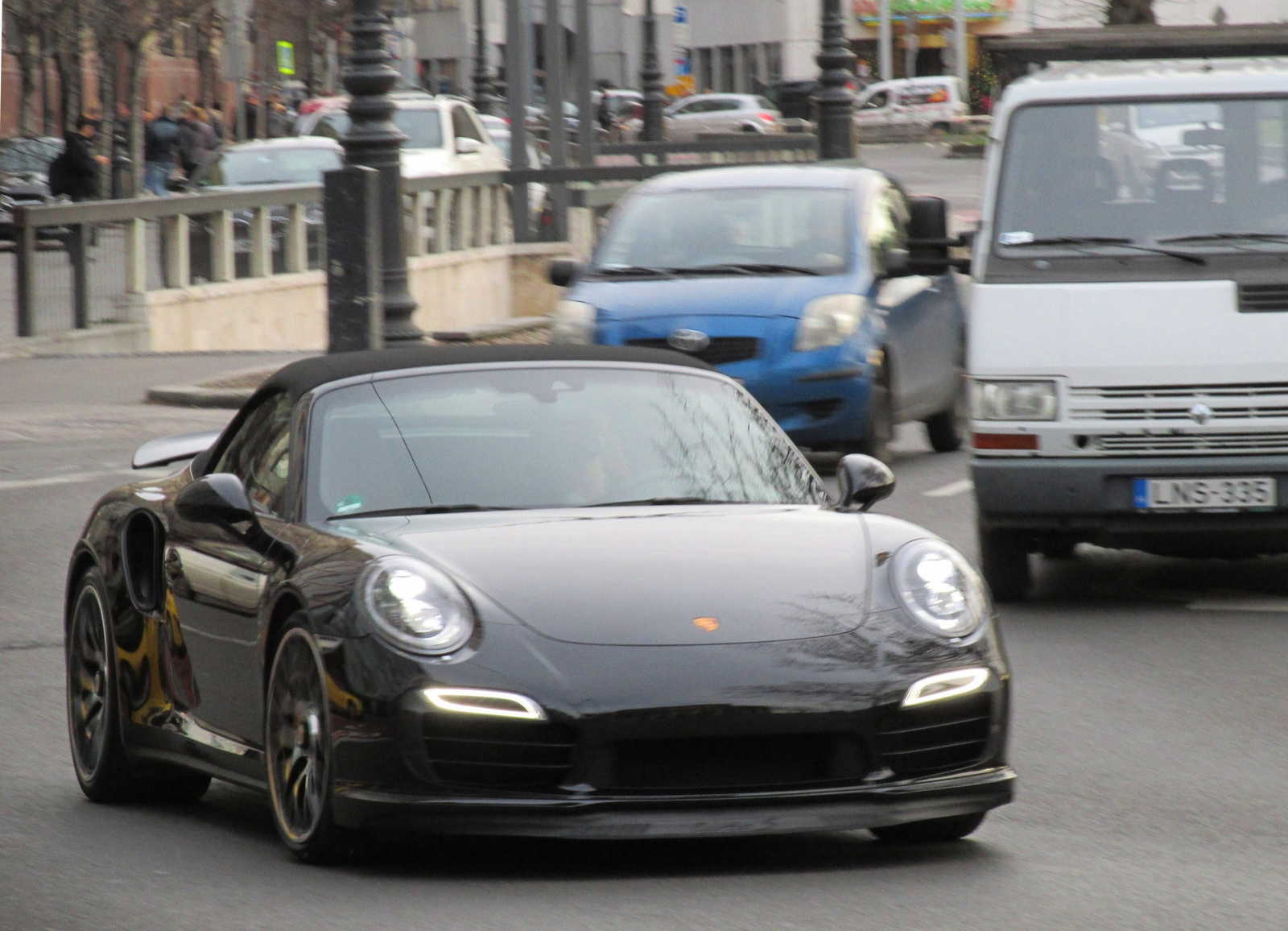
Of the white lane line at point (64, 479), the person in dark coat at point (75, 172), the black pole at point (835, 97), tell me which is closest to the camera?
the white lane line at point (64, 479)

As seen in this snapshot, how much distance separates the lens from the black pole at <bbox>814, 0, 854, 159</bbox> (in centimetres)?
2578

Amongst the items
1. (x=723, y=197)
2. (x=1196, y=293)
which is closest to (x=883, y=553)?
(x=1196, y=293)

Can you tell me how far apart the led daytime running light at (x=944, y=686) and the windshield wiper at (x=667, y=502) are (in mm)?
1032

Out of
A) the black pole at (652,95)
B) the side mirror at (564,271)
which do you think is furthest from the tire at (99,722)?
the black pole at (652,95)

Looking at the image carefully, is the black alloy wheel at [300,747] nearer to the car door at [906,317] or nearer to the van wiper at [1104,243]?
the van wiper at [1104,243]

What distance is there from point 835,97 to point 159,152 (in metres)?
17.7

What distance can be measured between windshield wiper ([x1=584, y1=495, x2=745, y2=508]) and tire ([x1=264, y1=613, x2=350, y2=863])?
36.8 inches

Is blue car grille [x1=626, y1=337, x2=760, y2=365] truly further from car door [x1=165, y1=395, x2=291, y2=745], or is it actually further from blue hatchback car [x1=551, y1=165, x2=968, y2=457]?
car door [x1=165, y1=395, x2=291, y2=745]

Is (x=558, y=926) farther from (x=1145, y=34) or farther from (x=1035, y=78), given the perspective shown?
(x=1145, y=34)

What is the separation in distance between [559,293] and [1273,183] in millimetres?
20330

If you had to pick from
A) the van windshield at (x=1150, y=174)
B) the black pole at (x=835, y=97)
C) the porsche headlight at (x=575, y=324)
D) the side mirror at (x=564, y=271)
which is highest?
the black pole at (x=835, y=97)

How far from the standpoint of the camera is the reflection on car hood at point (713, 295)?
14039 millimetres

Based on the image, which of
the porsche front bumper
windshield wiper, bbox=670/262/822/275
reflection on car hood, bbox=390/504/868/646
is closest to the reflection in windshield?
windshield wiper, bbox=670/262/822/275

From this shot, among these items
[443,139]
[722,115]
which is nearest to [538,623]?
[443,139]
